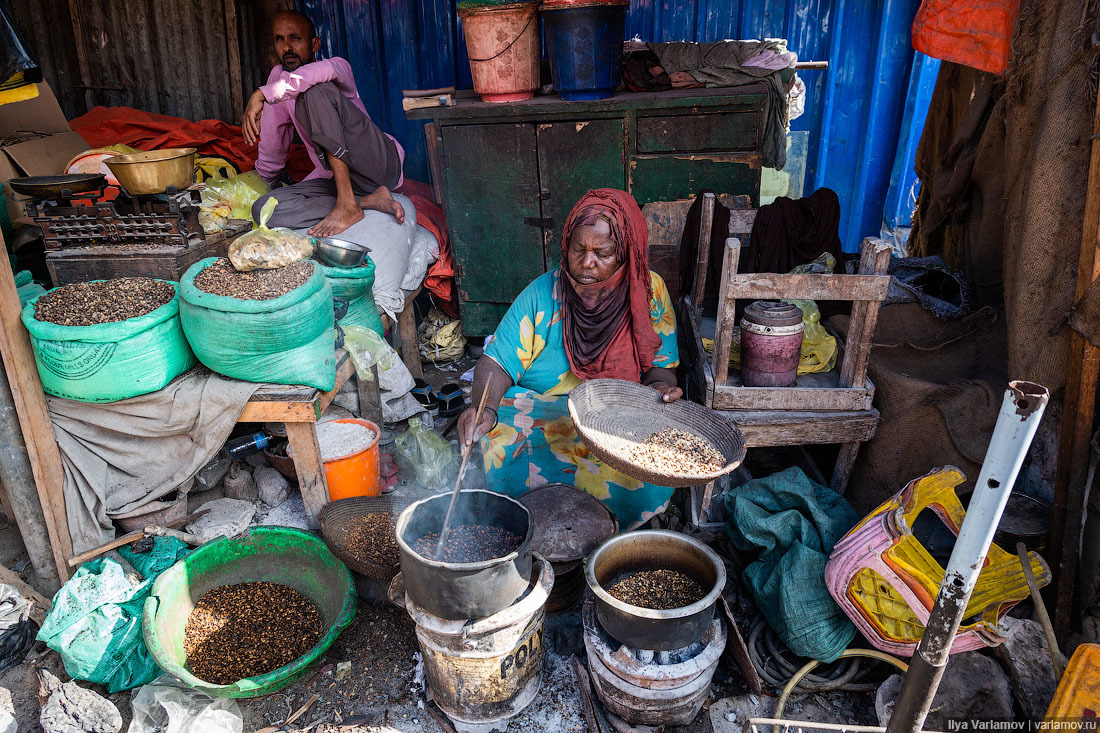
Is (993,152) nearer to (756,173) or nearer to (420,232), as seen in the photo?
(756,173)

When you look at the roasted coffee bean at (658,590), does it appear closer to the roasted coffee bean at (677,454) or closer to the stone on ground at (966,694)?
the roasted coffee bean at (677,454)

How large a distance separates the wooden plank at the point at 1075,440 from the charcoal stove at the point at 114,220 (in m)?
3.87

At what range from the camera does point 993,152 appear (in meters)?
3.19

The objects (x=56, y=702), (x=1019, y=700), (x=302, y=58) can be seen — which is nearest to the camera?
(x=1019, y=700)

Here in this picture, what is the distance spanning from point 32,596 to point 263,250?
1795 mm

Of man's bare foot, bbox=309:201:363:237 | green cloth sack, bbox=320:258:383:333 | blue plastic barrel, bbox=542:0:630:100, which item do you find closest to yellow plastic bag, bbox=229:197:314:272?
green cloth sack, bbox=320:258:383:333

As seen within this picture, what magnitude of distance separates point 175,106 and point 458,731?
5.45m

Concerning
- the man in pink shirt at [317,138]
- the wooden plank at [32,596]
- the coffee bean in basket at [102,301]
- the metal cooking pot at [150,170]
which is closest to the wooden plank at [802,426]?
the coffee bean in basket at [102,301]

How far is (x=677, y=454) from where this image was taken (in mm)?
2533

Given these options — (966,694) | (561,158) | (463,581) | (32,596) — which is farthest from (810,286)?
(32,596)

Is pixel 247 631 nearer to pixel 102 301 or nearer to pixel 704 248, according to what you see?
pixel 102 301

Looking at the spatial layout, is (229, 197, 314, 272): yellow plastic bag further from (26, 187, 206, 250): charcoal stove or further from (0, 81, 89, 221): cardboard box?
(0, 81, 89, 221): cardboard box

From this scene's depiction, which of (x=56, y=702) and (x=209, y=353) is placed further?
(x=209, y=353)

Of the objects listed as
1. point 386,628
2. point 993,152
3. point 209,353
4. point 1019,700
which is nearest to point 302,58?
point 209,353
